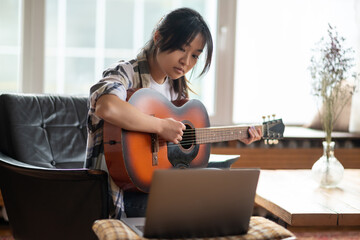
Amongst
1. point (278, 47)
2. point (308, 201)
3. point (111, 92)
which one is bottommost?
point (308, 201)

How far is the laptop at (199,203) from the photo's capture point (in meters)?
1.11

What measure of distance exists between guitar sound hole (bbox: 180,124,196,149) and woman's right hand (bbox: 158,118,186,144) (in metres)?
0.10

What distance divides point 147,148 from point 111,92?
0.73 ft

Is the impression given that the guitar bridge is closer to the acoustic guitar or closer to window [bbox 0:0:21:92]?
the acoustic guitar

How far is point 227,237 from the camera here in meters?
1.23

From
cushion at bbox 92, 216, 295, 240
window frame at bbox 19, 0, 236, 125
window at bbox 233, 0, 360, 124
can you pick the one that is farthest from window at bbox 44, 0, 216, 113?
cushion at bbox 92, 216, 295, 240

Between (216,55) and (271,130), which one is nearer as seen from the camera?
(271,130)

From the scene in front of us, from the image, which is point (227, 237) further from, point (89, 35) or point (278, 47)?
point (278, 47)

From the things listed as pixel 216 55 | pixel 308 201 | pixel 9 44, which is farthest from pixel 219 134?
pixel 9 44

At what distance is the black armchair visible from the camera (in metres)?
1.68

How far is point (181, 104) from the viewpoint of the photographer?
1.88 m

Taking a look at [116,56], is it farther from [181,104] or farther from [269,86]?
[181,104]

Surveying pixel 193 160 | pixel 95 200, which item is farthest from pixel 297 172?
pixel 95 200

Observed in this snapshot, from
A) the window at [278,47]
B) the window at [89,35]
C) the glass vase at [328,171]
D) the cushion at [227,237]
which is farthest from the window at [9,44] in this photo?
the cushion at [227,237]
